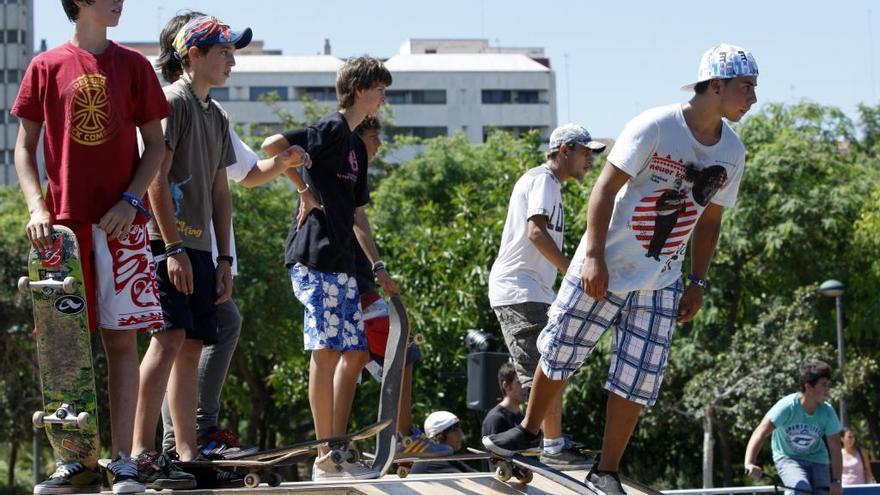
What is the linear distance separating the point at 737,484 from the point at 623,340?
3118cm

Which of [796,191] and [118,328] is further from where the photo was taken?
[796,191]

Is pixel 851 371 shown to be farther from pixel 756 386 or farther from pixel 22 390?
pixel 22 390

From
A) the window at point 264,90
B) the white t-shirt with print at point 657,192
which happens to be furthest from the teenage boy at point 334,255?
the window at point 264,90

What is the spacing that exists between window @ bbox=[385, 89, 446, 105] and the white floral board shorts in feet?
312

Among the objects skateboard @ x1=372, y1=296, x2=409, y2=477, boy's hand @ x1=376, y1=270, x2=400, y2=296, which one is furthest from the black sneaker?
boy's hand @ x1=376, y1=270, x2=400, y2=296

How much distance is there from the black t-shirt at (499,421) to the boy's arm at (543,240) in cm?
217

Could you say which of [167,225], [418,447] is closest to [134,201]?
[167,225]

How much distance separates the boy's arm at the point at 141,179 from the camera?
214 inches

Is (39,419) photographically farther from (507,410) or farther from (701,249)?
(507,410)

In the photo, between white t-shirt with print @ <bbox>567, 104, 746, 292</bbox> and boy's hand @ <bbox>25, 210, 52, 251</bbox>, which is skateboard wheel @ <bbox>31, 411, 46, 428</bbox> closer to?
boy's hand @ <bbox>25, 210, 52, 251</bbox>

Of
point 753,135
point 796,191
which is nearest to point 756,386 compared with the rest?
point 796,191

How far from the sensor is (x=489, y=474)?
6828 mm

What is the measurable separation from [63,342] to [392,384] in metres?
2.03

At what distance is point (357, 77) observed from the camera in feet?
24.0
